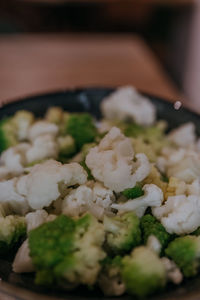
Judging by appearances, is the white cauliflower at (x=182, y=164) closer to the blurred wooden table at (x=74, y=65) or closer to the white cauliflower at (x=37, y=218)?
the white cauliflower at (x=37, y=218)

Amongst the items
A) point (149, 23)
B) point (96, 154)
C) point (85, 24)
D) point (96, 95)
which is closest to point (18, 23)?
point (85, 24)

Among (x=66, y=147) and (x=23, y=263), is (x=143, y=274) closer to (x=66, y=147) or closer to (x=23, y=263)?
(x=23, y=263)

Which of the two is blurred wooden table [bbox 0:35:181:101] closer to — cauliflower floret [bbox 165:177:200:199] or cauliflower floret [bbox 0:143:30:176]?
cauliflower floret [bbox 0:143:30:176]

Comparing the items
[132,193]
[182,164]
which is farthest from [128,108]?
[132,193]

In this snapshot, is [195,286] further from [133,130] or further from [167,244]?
[133,130]

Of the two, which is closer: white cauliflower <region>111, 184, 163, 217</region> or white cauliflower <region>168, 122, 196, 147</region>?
white cauliflower <region>111, 184, 163, 217</region>

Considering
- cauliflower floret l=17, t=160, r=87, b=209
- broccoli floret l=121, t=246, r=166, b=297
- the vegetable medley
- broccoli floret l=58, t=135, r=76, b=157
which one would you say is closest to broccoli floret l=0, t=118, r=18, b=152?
the vegetable medley
